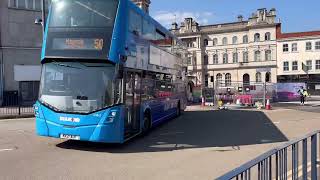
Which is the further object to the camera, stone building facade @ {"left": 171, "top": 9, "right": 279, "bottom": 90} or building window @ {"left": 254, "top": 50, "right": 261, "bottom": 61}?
building window @ {"left": 254, "top": 50, "right": 261, "bottom": 61}

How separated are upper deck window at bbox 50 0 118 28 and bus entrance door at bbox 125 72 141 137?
172cm

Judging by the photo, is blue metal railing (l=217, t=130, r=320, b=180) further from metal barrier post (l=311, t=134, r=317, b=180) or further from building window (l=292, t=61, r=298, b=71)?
building window (l=292, t=61, r=298, b=71)

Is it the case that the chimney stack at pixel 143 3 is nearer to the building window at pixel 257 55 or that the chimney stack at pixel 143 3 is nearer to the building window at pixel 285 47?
the building window at pixel 257 55

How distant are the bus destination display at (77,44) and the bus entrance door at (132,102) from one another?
1351 mm

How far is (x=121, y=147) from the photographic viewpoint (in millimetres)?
12195

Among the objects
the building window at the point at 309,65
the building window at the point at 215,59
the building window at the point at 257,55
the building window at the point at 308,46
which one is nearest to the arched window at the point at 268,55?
the building window at the point at 257,55

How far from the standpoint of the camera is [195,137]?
14.5 m

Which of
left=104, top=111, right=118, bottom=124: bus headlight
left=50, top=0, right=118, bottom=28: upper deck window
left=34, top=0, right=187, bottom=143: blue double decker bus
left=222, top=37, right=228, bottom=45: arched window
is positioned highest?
left=222, top=37, right=228, bottom=45: arched window

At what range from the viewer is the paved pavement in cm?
857

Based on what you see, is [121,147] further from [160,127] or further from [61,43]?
[160,127]

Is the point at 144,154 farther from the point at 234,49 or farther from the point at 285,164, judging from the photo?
the point at 234,49

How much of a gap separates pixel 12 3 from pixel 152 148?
90.7ft

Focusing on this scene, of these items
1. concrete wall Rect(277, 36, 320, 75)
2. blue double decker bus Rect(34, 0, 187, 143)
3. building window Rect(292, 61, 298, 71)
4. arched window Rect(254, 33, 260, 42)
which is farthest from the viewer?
arched window Rect(254, 33, 260, 42)

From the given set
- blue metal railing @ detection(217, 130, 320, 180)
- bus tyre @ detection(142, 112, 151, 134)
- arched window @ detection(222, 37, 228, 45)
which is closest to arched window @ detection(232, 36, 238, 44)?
arched window @ detection(222, 37, 228, 45)
